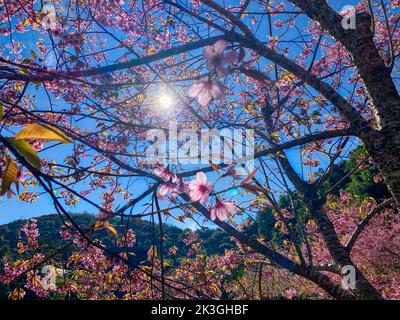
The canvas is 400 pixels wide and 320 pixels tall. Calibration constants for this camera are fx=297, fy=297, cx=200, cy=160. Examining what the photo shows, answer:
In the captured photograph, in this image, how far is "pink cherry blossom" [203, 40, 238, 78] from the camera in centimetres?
84

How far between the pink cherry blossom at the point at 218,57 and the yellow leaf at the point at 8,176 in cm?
55

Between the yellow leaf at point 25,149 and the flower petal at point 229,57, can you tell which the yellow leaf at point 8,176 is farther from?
the flower petal at point 229,57

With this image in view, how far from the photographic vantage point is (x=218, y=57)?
86cm

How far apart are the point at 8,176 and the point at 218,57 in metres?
0.61

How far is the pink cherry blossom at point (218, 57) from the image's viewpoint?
84 centimetres

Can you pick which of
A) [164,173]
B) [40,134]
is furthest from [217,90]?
[164,173]

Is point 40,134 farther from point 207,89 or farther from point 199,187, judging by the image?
point 199,187

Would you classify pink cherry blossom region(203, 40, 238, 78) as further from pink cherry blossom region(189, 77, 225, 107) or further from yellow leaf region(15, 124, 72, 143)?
yellow leaf region(15, 124, 72, 143)

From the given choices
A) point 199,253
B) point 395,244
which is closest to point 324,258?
point 395,244

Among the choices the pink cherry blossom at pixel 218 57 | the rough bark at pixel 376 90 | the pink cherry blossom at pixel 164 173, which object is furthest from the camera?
the rough bark at pixel 376 90

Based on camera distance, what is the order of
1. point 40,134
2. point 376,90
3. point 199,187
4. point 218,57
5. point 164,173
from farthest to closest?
point 376,90 < point 164,173 < point 199,187 < point 218,57 < point 40,134

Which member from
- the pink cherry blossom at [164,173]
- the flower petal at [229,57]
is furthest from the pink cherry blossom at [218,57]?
the pink cherry blossom at [164,173]

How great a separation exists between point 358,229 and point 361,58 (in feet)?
5.99
